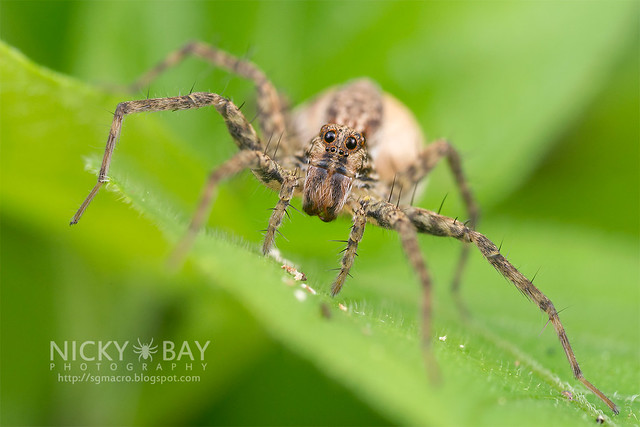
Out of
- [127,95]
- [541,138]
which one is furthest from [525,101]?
[127,95]

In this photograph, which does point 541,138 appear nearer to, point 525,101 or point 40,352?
point 525,101

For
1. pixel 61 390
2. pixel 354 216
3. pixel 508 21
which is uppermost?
pixel 508 21

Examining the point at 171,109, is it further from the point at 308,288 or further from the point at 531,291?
the point at 531,291

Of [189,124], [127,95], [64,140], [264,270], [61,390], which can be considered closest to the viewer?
[264,270]

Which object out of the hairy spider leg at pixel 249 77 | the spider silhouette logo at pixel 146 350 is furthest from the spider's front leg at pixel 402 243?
the spider silhouette logo at pixel 146 350

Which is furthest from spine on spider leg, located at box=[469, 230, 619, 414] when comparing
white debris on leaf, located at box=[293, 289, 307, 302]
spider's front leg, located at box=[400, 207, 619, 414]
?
white debris on leaf, located at box=[293, 289, 307, 302]

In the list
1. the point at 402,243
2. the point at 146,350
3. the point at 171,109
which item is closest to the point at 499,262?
the point at 402,243
